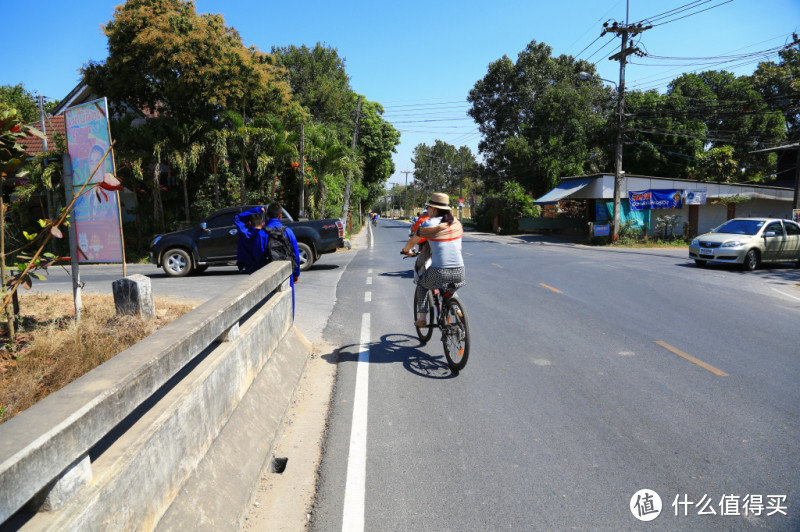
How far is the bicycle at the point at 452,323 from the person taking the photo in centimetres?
585

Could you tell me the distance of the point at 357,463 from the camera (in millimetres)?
3967

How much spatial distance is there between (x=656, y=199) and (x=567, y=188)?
5.52 metres

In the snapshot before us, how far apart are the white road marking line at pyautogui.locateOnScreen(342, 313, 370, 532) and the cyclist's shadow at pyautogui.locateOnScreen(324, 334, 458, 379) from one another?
0.47 meters

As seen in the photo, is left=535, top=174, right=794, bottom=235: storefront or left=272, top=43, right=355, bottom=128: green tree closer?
left=535, top=174, right=794, bottom=235: storefront

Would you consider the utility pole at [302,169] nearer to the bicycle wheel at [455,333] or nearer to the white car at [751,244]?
the white car at [751,244]

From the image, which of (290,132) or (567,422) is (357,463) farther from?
(290,132)

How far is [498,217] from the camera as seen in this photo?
47.2 m

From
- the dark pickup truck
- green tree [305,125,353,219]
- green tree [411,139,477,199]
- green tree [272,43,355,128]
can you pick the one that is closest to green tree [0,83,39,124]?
green tree [272,43,355,128]

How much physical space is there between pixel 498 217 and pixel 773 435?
143 ft

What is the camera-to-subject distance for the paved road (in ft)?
11.1

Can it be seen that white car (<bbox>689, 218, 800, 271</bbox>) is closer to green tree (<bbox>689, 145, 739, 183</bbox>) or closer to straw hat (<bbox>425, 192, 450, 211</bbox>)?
straw hat (<bbox>425, 192, 450, 211</bbox>)

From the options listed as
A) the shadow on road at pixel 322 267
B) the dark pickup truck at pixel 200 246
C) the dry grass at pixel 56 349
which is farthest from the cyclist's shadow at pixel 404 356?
the shadow on road at pixel 322 267

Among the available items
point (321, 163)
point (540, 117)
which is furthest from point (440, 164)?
point (321, 163)

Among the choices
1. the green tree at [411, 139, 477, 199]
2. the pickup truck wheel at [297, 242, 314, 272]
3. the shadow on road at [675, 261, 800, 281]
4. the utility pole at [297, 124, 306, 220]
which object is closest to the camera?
the shadow on road at [675, 261, 800, 281]
